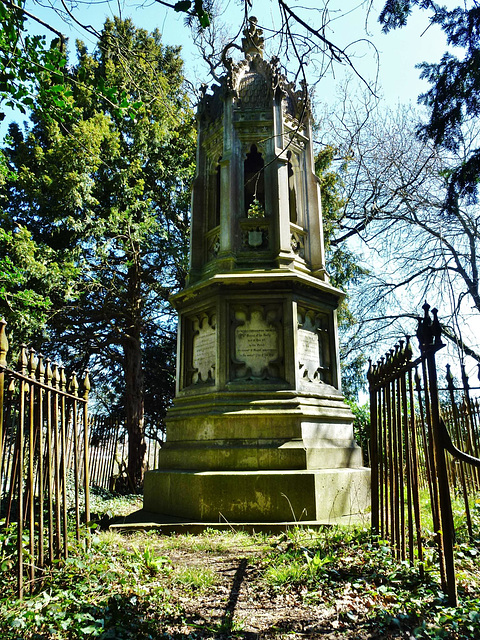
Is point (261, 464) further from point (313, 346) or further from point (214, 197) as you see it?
point (214, 197)

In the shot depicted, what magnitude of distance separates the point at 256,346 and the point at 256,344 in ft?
0.10

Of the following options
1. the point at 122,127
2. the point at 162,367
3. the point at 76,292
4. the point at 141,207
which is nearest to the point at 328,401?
the point at 76,292

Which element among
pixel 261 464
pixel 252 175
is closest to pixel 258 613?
pixel 261 464

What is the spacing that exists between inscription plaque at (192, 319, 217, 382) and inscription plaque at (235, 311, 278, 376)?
0.41 metres

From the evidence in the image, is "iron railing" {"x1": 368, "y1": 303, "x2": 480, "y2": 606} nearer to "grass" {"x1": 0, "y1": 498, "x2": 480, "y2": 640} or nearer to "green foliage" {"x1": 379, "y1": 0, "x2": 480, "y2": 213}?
"grass" {"x1": 0, "y1": 498, "x2": 480, "y2": 640}

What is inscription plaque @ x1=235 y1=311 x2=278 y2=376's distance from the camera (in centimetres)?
664

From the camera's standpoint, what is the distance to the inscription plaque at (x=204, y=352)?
22.7 feet

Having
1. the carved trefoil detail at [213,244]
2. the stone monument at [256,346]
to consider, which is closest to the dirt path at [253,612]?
the stone monument at [256,346]

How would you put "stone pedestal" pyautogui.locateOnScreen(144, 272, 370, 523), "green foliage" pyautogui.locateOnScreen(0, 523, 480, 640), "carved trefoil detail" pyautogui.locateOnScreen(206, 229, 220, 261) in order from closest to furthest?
"green foliage" pyautogui.locateOnScreen(0, 523, 480, 640), "stone pedestal" pyautogui.locateOnScreen(144, 272, 370, 523), "carved trefoil detail" pyautogui.locateOnScreen(206, 229, 220, 261)

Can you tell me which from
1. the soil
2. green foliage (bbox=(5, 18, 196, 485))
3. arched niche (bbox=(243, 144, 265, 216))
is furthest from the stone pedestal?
green foliage (bbox=(5, 18, 196, 485))

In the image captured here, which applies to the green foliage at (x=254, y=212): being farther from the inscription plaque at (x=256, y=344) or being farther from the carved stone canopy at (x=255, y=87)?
the inscription plaque at (x=256, y=344)

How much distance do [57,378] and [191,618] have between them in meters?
2.10

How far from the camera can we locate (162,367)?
595 inches

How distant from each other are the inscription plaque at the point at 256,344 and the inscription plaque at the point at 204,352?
1.35ft
